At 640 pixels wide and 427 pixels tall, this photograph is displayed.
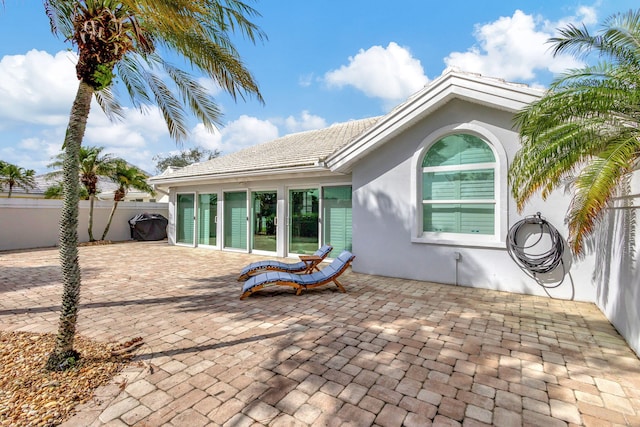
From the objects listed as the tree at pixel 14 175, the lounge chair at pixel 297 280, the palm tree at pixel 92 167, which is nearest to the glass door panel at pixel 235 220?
the lounge chair at pixel 297 280

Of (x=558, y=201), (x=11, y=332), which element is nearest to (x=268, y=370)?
(x=11, y=332)

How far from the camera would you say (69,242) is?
3.58m

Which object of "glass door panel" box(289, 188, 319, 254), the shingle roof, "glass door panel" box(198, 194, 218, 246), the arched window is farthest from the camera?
"glass door panel" box(198, 194, 218, 246)

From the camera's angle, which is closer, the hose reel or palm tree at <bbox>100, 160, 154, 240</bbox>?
the hose reel

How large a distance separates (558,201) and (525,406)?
5.40 meters

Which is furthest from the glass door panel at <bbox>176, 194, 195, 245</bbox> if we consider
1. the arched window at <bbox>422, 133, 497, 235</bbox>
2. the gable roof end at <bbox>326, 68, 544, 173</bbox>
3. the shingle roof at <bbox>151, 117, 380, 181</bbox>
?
the arched window at <bbox>422, 133, 497, 235</bbox>

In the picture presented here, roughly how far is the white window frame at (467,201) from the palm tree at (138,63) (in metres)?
4.61

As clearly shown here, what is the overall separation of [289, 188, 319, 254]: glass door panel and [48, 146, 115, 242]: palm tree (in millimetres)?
12031

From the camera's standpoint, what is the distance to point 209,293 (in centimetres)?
710

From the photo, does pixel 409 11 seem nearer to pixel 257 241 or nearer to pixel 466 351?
pixel 257 241

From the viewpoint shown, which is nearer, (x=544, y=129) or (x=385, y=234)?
(x=544, y=129)

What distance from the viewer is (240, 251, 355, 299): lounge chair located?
6.57 meters

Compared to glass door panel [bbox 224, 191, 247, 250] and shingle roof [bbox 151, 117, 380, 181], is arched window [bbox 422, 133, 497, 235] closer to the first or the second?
Result: shingle roof [bbox 151, 117, 380, 181]

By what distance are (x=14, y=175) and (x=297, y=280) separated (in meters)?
24.8
